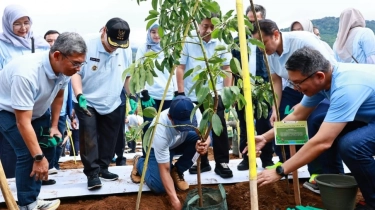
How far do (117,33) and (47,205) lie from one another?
1343 mm

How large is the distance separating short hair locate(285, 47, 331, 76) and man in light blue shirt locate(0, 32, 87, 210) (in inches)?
48.6

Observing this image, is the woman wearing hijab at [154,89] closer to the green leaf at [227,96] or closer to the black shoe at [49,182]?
the black shoe at [49,182]

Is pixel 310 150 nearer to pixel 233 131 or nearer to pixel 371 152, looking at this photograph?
pixel 371 152

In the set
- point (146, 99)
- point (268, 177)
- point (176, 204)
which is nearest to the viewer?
point (268, 177)

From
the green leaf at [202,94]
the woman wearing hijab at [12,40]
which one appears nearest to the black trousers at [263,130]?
the green leaf at [202,94]

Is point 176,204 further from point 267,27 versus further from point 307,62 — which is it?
point 267,27

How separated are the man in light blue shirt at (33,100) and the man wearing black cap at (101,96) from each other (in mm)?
390

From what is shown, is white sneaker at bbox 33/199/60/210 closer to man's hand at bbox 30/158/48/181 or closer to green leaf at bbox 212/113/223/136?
man's hand at bbox 30/158/48/181

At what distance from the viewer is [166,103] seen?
12.0ft

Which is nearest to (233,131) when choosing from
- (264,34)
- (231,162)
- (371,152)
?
(231,162)

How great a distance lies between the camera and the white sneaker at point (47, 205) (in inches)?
98.5

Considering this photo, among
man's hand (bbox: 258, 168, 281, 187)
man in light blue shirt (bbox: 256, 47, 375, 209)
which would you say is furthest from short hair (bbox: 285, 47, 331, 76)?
man's hand (bbox: 258, 168, 281, 187)

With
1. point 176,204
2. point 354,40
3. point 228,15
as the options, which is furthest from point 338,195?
point 354,40

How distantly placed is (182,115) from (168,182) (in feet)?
1.60
